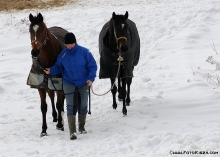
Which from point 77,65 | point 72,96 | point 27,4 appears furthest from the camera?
point 27,4

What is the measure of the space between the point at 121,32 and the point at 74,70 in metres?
1.34

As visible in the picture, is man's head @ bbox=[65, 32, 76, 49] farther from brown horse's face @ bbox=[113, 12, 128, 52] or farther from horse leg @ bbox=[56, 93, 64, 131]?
horse leg @ bbox=[56, 93, 64, 131]

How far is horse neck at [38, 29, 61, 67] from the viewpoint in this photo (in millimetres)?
6297

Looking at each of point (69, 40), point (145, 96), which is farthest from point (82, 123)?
point (145, 96)

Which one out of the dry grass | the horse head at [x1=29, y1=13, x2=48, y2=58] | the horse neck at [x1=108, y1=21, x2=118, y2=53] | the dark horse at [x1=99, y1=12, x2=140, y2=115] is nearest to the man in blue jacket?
the horse head at [x1=29, y1=13, x2=48, y2=58]

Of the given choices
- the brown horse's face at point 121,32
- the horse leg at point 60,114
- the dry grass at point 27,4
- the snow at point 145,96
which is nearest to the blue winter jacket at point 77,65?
the horse leg at point 60,114

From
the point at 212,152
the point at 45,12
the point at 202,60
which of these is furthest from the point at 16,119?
the point at 45,12

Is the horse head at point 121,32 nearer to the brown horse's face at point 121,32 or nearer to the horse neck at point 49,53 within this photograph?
the brown horse's face at point 121,32

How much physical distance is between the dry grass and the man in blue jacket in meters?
13.1

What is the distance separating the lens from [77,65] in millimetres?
5980

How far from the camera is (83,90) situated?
6145mm

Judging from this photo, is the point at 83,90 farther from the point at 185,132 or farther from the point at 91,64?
the point at 185,132

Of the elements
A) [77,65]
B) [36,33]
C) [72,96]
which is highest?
[36,33]

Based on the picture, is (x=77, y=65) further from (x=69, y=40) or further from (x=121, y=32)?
(x=121, y=32)
